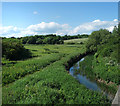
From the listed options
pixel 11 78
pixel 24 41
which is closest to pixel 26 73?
pixel 11 78

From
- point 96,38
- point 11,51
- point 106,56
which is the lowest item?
point 106,56

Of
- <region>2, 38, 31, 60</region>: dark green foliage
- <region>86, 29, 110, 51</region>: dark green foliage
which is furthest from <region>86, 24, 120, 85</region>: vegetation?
<region>2, 38, 31, 60</region>: dark green foliage

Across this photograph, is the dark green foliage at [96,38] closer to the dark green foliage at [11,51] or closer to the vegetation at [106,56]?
the vegetation at [106,56]

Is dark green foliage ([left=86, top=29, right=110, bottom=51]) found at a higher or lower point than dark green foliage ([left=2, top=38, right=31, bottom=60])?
higher

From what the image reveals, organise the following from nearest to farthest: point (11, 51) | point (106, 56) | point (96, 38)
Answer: point (106, 56) < point (11, 51) < point (96, 38)

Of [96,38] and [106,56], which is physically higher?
[96,38]

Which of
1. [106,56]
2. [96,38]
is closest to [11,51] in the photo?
[106,56]

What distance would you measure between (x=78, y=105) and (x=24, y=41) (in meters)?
61.3

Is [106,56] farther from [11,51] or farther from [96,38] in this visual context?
[11,51]

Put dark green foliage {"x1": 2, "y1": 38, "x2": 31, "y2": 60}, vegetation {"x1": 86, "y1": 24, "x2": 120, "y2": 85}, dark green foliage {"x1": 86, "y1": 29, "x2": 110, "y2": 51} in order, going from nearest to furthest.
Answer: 1. vegetation {"x1": 86, "y1": 24, "x2": 120, "y2": 85}
2. dark green foliage {"x1": 2, "y1": 38, "x2": 31, "y2": 60}
3. dark green foliage {"x1": 86, "y1": 29, "x2": 110, "y2": 51}

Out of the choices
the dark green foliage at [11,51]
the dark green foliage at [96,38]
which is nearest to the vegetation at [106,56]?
the dark green foliage at [96,38]

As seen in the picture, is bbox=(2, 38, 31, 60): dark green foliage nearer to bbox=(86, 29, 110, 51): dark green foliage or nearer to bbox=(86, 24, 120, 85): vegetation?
bbox=(86, 24, 120, 85): vegetation

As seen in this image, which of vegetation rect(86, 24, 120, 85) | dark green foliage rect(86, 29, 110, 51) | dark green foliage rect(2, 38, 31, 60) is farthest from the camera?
dark green foliage rect(86, 29, 110, 51)

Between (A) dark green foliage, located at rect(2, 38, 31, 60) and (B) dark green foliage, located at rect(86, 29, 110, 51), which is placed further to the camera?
(B) dark green foliage, located at rect(86, 29, 110, 51)
